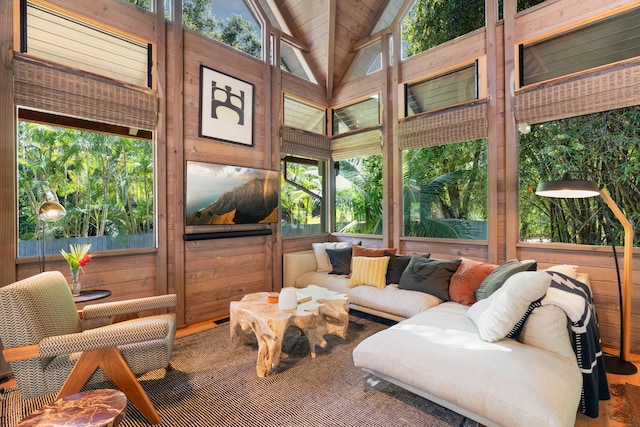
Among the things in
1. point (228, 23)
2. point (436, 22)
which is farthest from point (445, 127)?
point (228, 23)

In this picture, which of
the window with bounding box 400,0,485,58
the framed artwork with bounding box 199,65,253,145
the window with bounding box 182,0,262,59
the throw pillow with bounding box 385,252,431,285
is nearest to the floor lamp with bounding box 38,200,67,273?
the framed artwork with bounding box 199,65,253,145

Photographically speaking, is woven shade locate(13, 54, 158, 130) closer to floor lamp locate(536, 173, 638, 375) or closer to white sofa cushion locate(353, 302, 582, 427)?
white sofa cushion locate(353, 302, 582, 427)

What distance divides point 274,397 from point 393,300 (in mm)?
1628

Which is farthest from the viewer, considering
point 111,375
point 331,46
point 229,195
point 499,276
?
point 331,46

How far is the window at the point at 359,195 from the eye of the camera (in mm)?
4754

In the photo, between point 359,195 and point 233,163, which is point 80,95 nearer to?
point 233,163

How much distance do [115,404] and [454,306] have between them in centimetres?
263

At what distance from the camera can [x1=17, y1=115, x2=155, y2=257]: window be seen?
2703 millimetres

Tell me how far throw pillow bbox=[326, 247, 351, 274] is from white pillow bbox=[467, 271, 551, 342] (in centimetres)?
229

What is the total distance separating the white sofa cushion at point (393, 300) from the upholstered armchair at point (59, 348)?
218cm

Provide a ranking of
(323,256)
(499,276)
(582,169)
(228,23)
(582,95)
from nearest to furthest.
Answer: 1. (499,276)
2. (582,95)
3. (582,169)
4. (228,23)
5. (323,256)

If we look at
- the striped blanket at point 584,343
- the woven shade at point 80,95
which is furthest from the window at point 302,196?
the striped blanket at point 584,343

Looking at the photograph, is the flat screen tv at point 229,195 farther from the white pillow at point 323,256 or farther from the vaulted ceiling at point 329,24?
the vaulted ceiling at point 329,24

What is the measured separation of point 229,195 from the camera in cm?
394
